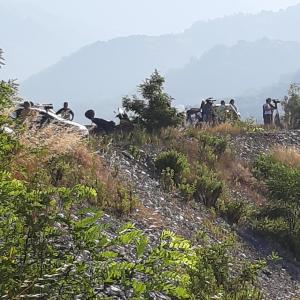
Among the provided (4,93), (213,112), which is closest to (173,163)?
(4,93)

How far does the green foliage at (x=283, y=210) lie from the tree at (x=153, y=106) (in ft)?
16.0

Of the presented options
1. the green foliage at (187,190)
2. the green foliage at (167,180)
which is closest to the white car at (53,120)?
the green foliage at (167,180)

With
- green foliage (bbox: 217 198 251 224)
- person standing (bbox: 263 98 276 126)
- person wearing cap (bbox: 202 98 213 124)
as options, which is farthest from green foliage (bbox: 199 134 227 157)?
person standing (bbox: 263 98 276 126)

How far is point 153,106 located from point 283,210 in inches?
243

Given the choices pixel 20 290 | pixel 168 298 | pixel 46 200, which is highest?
pixel 46 200

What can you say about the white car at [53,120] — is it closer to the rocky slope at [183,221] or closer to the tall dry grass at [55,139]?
the rocky slope at [183,221]

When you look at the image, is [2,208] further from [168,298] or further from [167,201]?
[167,201]


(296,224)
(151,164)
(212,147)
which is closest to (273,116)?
(212,147)

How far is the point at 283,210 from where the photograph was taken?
1043cm

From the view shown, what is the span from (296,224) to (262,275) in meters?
2.12

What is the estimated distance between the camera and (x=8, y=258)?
281 cm

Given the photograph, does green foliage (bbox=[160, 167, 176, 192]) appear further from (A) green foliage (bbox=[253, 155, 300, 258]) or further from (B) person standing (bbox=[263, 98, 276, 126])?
(B) person standing (bbox=[263, 98, 276, 126])

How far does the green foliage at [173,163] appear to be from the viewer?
11.7 metres

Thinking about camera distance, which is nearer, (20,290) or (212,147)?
(20,290)
